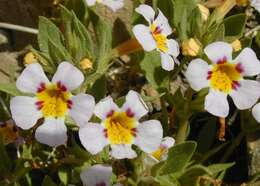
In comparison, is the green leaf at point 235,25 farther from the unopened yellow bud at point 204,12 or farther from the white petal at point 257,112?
the white petal at point 257,112

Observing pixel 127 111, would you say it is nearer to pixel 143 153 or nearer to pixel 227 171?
pixel 143 153

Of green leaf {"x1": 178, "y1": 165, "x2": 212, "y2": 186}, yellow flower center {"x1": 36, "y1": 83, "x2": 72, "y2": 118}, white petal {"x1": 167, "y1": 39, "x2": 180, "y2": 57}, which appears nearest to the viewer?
yellow flower center {"x1": 36, "y1": 83, "x2": 72, "y2": 118}

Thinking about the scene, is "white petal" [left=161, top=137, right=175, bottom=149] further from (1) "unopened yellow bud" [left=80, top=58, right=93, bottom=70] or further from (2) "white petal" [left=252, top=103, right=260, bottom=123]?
(1) "unopened yellow bud" [left=80, top=58, right=93, bottom=70]

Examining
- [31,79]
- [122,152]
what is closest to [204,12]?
[122,152]

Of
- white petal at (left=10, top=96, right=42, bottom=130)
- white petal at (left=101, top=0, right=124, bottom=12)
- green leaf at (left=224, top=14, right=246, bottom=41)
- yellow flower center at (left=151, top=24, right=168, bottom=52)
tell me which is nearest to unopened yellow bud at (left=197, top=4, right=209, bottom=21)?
green leaf at (left=224, top=14, right=246, bottom=41)

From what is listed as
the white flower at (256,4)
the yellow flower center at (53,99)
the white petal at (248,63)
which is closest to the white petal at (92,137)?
the yellow flower center at (53,99)

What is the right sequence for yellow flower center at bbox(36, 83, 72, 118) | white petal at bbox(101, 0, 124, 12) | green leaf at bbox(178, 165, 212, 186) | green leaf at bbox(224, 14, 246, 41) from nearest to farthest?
1. yellow flower center at bbox(36, 83, 72, 118)
2. green leaf at bbox(178, 165, 212, 186)
3. green leaf at bbox(224, 14, 246, 41)
4. white petal at bbox(101, 0, 124, 12)

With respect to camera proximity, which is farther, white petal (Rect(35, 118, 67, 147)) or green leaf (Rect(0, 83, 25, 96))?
green leaf (Rect(0, 83, 25, 96))

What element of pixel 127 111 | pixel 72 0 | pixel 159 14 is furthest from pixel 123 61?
pixel 127 111
